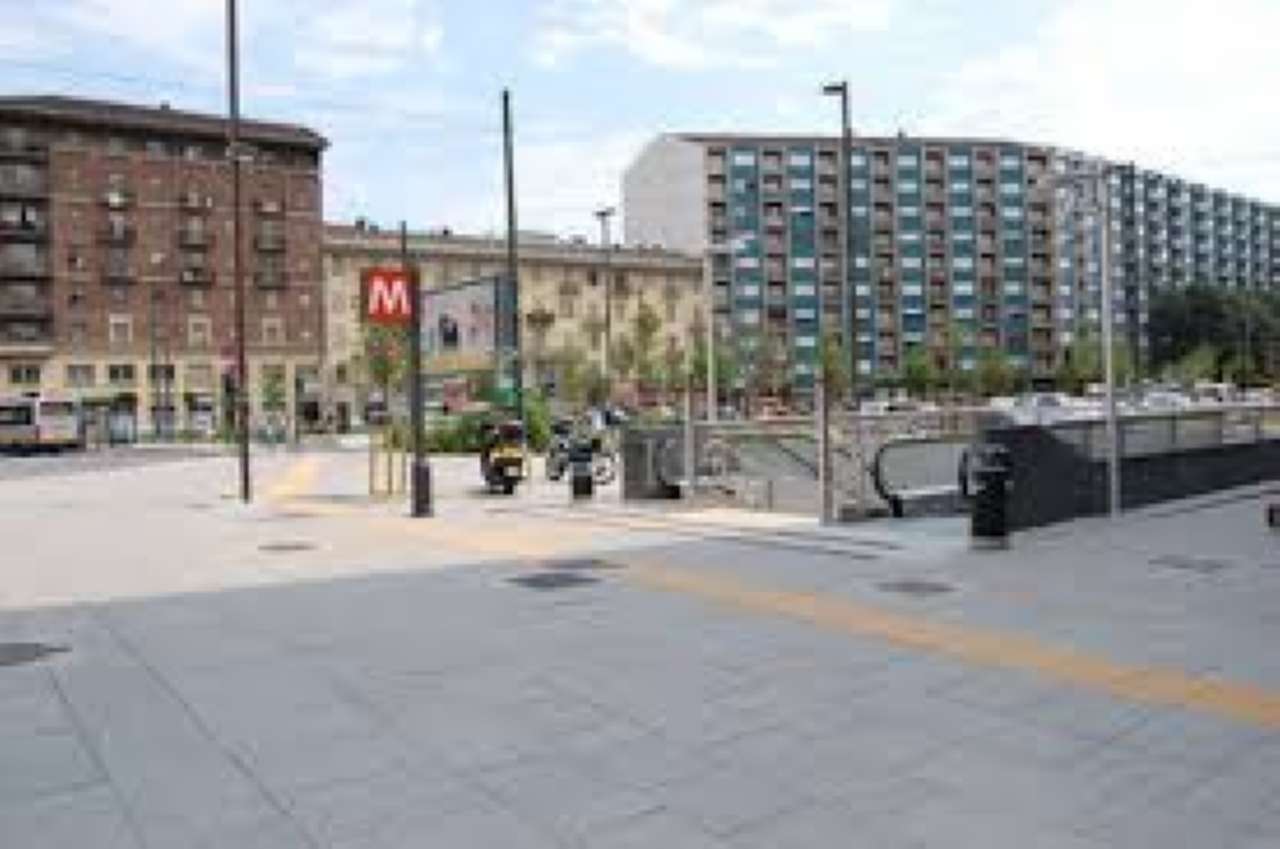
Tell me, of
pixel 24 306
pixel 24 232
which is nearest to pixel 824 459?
pixel 24 306

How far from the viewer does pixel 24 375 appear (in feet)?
273

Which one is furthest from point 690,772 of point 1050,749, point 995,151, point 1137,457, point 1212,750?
point 995,151

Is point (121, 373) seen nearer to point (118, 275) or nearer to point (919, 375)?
point (118, 275)

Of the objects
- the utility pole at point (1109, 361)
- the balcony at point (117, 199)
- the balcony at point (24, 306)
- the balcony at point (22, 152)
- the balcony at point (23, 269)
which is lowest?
the utility pole at point (1109, 361)

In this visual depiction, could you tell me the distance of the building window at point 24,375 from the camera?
82.7m

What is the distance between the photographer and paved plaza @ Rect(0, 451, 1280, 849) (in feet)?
18.0

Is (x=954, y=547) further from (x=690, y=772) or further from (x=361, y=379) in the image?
(x=361, y=379)

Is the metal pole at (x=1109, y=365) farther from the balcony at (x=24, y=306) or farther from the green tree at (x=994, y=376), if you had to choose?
the green tree at (x=994, y=376)

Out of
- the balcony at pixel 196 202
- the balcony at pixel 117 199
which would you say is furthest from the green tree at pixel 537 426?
the balcony at pixel 196 202

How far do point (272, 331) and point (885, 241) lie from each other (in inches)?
2272

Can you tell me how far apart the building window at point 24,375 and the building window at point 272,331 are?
15672 millimetres

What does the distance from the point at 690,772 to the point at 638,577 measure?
642cm

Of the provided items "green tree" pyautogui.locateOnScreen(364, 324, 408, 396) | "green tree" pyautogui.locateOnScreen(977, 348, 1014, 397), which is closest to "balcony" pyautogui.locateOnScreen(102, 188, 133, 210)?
"green tree" pyautogui.locateOnScreen(364, 324, 408, 396)

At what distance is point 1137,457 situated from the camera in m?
16.4
